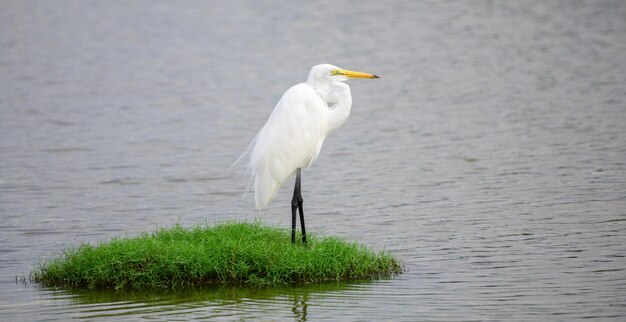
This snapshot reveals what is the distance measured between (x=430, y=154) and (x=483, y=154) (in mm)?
852

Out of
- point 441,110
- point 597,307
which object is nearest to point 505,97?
point 441,110

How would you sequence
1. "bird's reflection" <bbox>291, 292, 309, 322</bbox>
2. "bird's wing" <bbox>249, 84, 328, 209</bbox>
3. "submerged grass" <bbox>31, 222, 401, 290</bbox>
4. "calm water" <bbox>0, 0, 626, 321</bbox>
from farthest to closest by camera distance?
"bird's wing" <bbox>249, 84, 328, 209</bbox> < "submerged grass" <bbox>31, 222, 401, 290</bbox> < "calm water" <bbox>0, 0, 626, 321</bbox> < "bird's reflection" <bbox>291, 292, 309, 322</bbox>

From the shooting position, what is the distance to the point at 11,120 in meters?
21.0

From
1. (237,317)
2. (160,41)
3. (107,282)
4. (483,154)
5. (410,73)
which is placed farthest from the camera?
(160,41)

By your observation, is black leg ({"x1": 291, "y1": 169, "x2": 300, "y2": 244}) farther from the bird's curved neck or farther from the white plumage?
the bird's curved neck

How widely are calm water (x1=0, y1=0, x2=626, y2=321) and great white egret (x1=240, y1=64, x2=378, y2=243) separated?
128cm

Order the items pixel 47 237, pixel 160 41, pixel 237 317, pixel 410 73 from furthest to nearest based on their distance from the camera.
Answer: pixel 160 41 → pixel 410 73 → pixel 47 237 → pixel 237 317

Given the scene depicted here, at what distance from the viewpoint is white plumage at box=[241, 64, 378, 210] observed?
31.8 ft

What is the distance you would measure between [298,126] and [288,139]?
15cm

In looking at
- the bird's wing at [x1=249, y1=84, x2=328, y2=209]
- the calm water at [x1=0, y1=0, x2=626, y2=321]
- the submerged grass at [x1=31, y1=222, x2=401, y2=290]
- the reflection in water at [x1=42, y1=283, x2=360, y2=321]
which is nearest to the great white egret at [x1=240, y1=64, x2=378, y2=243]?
the bird's wing at [x1=249, y1=84, x2=328, y2=209]

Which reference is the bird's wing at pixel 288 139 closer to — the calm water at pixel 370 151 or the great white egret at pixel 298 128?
the great white egret at pixel 298 128

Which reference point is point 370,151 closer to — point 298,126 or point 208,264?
point 298,126

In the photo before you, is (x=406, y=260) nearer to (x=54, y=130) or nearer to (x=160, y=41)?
(x=54, y=130)

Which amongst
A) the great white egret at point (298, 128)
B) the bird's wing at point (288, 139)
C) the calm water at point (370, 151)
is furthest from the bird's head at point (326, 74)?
the calm water at point (370, 151)
